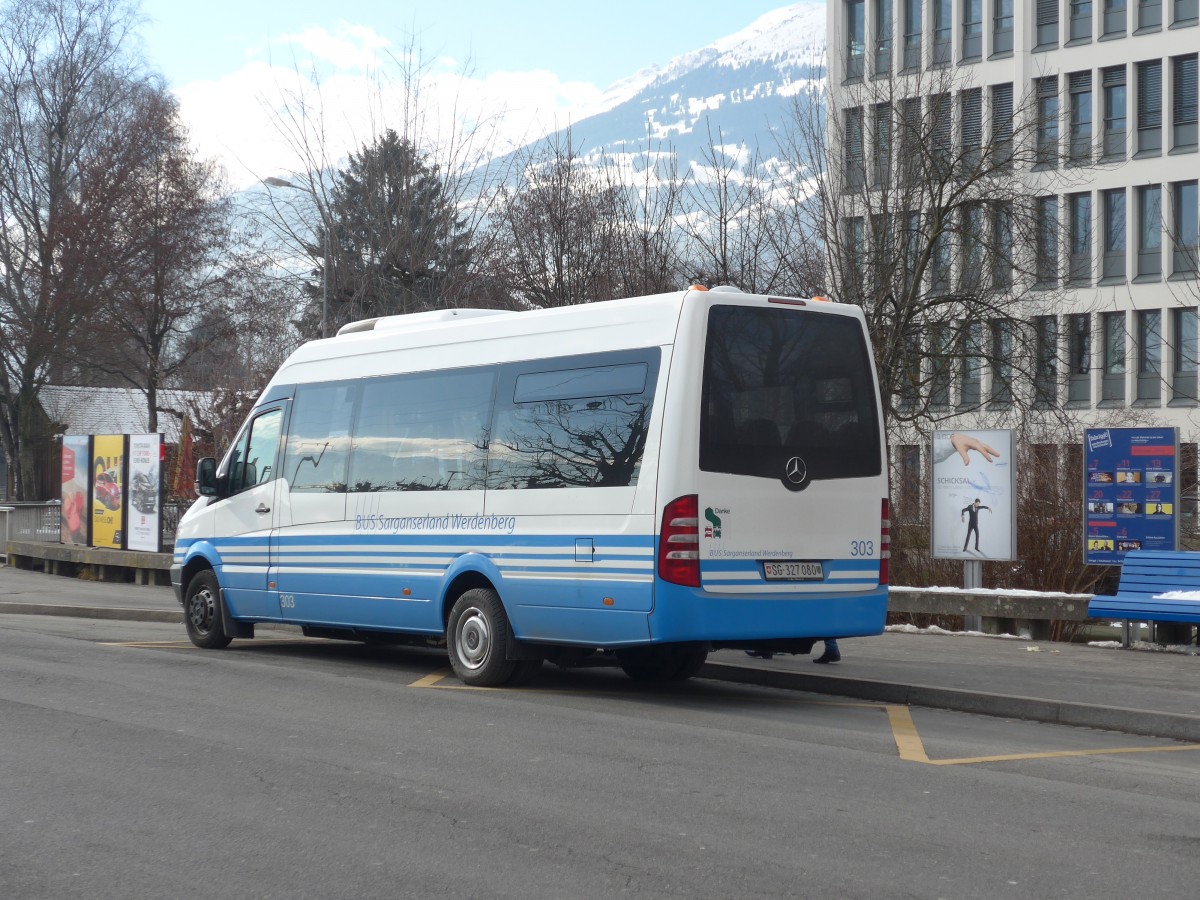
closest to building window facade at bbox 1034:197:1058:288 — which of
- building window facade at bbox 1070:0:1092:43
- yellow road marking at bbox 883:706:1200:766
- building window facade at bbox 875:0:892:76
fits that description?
building window facade at bbox 875:0:892:76

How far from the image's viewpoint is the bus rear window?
34.9ft

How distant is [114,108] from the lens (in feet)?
173

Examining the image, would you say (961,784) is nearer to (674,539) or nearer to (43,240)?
(674,539)

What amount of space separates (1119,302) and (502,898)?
48546 millimetres

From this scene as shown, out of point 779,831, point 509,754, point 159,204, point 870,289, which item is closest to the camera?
point 779,831

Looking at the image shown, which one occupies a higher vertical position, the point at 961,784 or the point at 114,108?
the point at 114,108

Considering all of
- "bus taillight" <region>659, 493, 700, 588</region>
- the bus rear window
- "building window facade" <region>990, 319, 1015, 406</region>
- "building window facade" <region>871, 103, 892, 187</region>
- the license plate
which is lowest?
the license plate

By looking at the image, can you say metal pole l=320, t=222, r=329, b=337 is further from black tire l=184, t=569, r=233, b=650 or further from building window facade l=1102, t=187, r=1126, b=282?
building window facade l=1102, t=187, r=1126, b=282

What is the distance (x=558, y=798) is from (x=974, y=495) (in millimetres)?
9985

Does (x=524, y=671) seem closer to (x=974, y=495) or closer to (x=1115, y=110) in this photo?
(x=974, y=495)

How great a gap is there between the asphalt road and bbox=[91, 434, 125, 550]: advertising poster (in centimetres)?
1597

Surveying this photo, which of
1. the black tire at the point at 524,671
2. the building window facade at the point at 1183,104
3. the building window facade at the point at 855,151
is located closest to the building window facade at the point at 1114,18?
the building window facade at the point at 1183,104

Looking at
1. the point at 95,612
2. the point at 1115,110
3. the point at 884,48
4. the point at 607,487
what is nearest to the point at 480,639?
the point at 607,487

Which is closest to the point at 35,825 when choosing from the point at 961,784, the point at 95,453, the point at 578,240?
the point at 961,784
